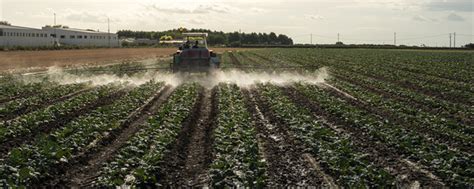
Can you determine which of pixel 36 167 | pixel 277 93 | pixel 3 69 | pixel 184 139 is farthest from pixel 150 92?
pixel 3 69

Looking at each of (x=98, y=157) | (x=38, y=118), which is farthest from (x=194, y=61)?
(x=98, y=157)

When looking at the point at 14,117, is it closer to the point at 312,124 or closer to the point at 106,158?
the point at 106,158

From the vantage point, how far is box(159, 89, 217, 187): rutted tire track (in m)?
8.83

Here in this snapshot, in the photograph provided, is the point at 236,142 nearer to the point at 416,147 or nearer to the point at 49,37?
the point at 416,147

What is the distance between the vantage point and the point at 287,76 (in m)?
29.6

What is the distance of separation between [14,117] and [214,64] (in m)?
13.2

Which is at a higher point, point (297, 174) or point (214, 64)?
point (214, 64)

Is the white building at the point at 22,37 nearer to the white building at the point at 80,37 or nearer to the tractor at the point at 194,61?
the white building at the point at 80,37

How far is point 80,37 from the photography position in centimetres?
10988

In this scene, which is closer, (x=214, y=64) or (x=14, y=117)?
(x=14, y=117)

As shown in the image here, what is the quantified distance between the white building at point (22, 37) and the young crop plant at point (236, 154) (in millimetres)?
67797

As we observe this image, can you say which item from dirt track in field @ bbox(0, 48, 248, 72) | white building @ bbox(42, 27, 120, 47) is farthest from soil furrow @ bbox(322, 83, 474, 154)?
white building @ bbox(42, 27, 120, 47)

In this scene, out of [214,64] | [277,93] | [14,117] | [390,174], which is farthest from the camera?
[214,64]

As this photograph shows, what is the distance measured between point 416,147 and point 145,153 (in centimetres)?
507
